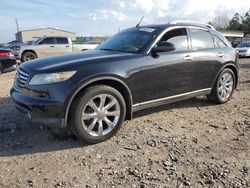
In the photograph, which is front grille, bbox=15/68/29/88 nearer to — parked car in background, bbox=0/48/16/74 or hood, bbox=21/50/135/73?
hood, bbox=21/50/135/73

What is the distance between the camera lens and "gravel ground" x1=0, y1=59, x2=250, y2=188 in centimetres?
358

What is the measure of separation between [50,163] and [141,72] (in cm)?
198

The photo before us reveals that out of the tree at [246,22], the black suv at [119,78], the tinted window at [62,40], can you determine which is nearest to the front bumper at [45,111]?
the black suv at [119,78]

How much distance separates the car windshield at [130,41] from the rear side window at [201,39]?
2.94 feet

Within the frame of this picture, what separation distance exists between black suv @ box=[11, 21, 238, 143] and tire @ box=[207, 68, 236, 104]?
0.11ft

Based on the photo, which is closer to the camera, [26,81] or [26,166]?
[26,166]

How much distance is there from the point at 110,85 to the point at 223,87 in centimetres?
302

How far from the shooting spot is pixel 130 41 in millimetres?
5594

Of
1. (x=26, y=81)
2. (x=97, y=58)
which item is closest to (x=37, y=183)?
(x=26, y=81)

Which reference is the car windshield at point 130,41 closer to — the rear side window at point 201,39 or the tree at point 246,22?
the rear side window at point 201,39

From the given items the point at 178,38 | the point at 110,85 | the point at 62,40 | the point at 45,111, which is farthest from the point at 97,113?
the point at 62,40

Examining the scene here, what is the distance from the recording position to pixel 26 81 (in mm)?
4461

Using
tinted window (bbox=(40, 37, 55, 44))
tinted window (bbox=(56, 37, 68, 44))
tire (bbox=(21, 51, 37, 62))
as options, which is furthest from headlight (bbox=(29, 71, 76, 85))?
tinted window (bbox=(56, 37, 68, 44))

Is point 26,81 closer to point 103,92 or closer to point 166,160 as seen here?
point 103,92
